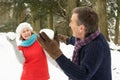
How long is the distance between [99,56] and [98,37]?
181mm

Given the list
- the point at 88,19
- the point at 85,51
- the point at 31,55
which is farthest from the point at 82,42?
the point at 31,55

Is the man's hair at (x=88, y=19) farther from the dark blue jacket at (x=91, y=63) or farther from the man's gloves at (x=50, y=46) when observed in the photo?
the man's gloves at (x=50, y=46)

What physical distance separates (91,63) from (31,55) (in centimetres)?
361

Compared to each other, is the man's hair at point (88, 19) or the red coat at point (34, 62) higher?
the man's hair at point (88, 19)

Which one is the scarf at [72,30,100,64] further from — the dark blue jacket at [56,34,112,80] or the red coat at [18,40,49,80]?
the red coat at [18,40,49,80]

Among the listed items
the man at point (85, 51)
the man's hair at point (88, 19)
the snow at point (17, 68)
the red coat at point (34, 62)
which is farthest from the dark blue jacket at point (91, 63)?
the snow at point (17, 68)

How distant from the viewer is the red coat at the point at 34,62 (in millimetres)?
6457

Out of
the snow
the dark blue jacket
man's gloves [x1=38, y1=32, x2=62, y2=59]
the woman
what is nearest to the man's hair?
the dark blue jacket

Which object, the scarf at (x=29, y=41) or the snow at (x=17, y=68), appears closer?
the scarf at (x=29, y=41)

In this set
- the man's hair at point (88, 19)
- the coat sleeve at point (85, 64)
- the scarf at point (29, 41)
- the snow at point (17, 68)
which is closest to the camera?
the coat sleeve at point (85, 64)

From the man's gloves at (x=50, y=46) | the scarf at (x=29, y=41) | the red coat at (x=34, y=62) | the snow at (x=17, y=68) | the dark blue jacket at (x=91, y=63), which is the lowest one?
the snow at (x=17, y=68)

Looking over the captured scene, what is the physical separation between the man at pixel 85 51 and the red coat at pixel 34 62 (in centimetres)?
331

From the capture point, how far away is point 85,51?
304 cm

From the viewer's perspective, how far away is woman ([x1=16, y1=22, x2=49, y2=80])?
646cm
